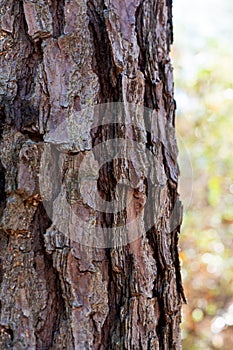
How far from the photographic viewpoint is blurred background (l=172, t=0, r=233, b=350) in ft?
10.3

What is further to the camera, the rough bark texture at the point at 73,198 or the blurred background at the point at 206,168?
the blurred background at the point at 206,168

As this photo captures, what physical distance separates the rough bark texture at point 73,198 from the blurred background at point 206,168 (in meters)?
2.24

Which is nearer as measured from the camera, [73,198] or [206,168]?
[73,198]

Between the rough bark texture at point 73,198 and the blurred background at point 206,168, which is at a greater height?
the blurred background at point 206,168

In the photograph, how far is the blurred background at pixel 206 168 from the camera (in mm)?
Result: 3135

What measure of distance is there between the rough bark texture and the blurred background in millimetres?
2241

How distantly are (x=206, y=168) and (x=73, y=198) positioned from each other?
8.74ft

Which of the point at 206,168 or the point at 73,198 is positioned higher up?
the point at 206,168

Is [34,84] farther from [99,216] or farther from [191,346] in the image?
[191,346]

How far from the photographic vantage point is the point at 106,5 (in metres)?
0.84

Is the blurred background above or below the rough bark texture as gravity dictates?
above

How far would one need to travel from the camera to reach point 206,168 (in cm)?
336

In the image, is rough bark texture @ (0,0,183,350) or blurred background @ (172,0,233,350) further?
blurred background @ (172,0,233,350)

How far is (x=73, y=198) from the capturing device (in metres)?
0.78
